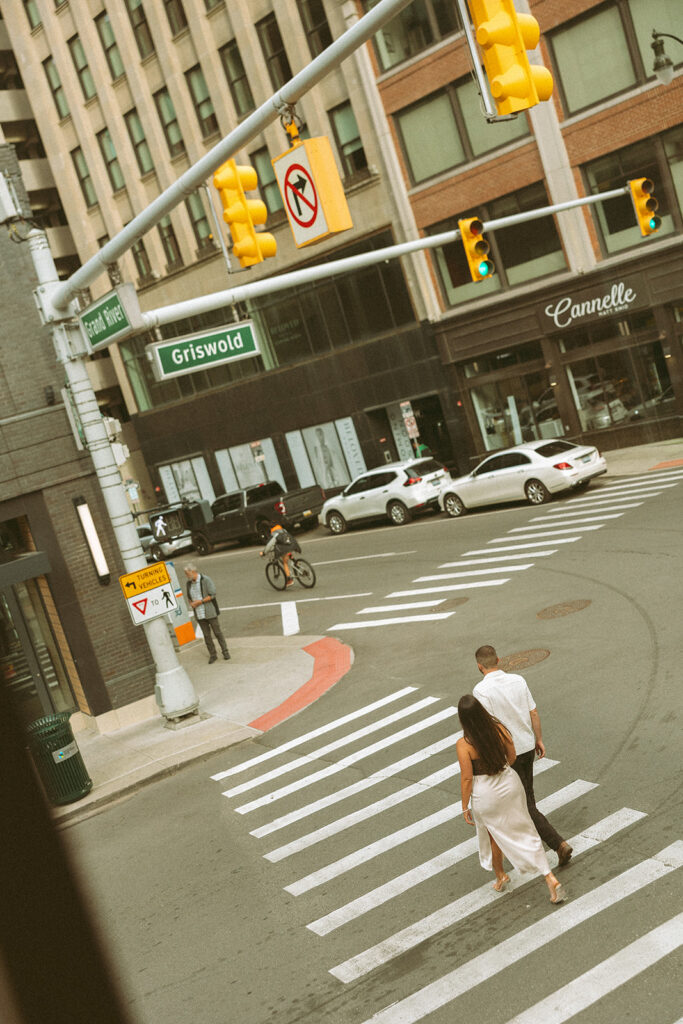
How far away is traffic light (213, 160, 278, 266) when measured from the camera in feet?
33.6

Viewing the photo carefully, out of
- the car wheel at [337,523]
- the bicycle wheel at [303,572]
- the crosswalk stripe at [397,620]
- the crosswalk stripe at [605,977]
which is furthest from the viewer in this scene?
the car wheel at [337,523]

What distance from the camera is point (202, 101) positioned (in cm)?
4056

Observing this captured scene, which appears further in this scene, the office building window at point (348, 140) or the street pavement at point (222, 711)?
the office building window at point (348, 140)

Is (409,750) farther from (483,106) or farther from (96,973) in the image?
(96,973)

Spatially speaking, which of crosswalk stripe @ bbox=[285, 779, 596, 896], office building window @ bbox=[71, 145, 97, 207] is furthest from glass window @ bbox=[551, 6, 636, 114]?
crosswalk stripe @ bbox=[285, 779, 596, 896]

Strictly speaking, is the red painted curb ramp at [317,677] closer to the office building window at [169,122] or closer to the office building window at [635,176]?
the office building window at [635,176]

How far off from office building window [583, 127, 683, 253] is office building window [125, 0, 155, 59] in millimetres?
21737

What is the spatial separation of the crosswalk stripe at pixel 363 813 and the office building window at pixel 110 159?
135 feet

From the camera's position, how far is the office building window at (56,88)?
1870 inches

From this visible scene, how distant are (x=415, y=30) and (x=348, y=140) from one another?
4.43 metres

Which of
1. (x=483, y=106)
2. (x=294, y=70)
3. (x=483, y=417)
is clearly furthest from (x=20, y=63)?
(x=483, y=106)

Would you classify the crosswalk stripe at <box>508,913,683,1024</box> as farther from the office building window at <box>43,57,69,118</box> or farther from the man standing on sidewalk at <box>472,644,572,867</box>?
the office building window at <box>43,57,69,118</box>

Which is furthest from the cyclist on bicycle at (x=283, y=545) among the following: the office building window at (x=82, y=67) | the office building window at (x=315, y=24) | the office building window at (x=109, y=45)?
the office building window at (x=82, y=67)

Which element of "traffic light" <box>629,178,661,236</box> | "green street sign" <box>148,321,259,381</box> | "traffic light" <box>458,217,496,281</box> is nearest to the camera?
"green street sign" <box>148,321,259,381</box>
